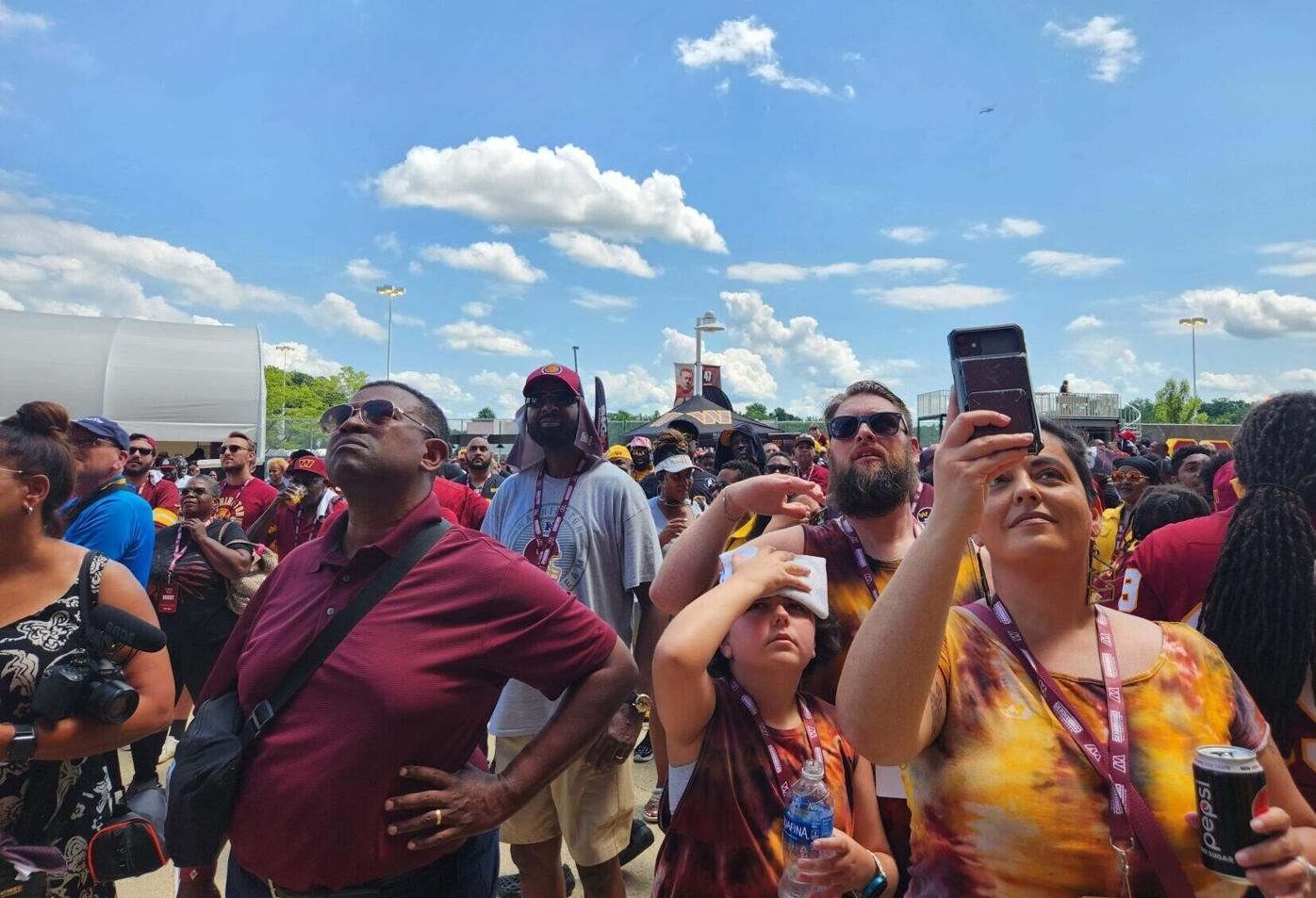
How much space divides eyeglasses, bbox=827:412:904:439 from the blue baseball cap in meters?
3.66

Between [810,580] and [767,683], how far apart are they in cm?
31

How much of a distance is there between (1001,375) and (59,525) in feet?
10.1

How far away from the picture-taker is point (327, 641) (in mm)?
1913

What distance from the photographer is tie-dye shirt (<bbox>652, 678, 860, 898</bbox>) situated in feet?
6.38

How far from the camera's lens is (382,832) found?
6.01 feet

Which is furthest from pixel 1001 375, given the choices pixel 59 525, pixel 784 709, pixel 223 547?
pixel 223 547

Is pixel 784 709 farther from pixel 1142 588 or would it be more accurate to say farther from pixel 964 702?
pixel 1142 588

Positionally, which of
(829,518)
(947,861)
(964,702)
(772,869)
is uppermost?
(829,518)

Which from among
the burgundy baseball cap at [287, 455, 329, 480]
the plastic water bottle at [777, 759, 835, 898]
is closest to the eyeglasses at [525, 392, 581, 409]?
the plastic water bottle at [777, 759, 835, 898]

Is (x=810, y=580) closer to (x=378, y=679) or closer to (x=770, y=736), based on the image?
(x=770, y=736)

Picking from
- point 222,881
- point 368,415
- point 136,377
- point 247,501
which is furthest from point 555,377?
point 136,377

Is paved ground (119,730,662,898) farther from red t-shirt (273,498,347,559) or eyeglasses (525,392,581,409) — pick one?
red t-shirt (273,498,347,559)

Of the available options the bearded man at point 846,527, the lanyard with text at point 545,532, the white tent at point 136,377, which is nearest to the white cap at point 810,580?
the bearded man at point 846,527

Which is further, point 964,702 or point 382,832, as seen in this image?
point 382,832
